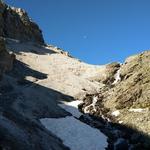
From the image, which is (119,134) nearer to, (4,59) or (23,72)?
(4,59)

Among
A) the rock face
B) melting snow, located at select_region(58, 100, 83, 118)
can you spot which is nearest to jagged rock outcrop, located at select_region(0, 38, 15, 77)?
melting snow, located at select_region(58, 100, 83, 118)

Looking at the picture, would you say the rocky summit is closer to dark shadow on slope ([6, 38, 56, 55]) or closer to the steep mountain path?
the steep mountain path

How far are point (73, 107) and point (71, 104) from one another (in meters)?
1.94

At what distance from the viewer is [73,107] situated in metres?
65.7

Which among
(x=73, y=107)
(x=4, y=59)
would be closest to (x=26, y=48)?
(x=4, y=59)

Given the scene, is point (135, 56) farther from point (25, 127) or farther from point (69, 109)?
point (25, 127)

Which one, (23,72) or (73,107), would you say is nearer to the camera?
(73,107)

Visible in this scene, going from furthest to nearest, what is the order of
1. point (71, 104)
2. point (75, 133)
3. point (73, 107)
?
point (71, 104) < point (73, 107) < point (75, 133)

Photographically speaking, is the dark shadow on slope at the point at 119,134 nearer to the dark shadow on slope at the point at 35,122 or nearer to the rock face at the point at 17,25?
the dark shadow on slope at the point at 35,122

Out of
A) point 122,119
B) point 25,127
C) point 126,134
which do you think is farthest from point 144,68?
point 25,127

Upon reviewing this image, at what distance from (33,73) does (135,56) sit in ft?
72.0

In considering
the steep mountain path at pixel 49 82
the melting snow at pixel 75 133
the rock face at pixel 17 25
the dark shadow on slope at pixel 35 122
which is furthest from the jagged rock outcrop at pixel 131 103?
the rock face at pixel 17 25

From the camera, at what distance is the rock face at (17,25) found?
391 ft

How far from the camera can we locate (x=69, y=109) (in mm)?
64188
